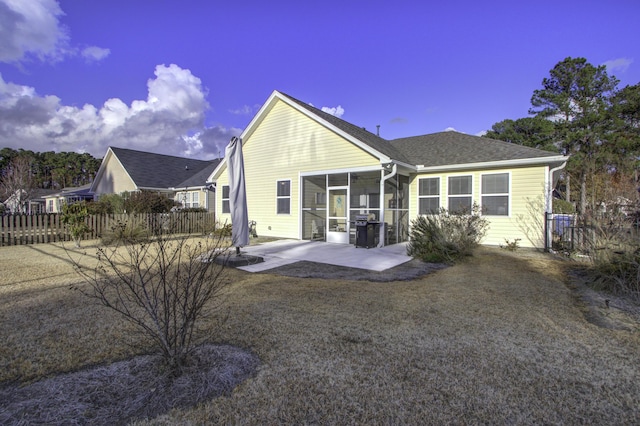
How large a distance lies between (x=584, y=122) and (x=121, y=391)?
31244mm

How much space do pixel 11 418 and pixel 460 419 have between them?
309cm

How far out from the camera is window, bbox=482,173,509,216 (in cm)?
1097

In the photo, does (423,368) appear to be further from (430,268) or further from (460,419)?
(430,268)

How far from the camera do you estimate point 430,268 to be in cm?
764

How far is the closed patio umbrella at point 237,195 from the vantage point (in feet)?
26.6

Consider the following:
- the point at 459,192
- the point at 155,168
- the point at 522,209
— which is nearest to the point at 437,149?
the point at 459,192

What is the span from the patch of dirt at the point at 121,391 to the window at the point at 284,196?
1084 centimetres

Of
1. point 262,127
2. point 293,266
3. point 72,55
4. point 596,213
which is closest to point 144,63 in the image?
point 72,55

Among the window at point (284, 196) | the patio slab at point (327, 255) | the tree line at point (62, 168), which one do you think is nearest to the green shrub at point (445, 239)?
the patio slab at point (327, 255)

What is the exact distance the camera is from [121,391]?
2408 millimetres

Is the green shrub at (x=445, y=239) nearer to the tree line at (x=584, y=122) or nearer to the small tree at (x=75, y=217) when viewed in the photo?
the small tree at (x=75, y=217)

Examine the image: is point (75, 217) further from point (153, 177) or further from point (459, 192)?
point (153, 177)

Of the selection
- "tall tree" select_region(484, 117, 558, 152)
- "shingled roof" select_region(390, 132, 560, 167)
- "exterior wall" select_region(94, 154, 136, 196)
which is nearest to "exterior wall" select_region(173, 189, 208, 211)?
"exterior wall" select_region(94, 154, 136, 196)

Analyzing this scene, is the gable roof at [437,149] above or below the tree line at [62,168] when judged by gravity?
below
